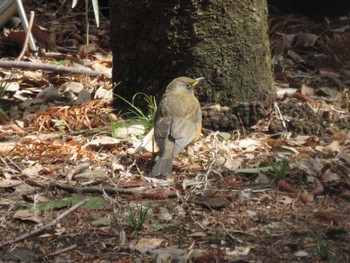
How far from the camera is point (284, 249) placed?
4.25 meters

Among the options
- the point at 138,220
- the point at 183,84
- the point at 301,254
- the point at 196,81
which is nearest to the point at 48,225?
the point at 138,220

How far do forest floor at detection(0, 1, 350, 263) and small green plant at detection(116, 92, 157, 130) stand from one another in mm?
34

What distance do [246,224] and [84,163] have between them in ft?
4.17

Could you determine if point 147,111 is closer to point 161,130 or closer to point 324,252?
point 161,130

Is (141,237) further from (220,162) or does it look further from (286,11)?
(286,11)

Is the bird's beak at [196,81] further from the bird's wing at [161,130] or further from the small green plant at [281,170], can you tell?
the small green plant at [281,170]

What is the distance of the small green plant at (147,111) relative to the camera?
5845mm

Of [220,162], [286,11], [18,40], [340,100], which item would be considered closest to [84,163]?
[220,162]

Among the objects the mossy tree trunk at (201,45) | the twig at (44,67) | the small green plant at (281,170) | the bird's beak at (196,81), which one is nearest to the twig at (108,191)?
the small green plant at (281,170)

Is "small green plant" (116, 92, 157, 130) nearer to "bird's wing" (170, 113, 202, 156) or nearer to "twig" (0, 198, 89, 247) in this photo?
"bird's wing" (170, 113, 202, 156)

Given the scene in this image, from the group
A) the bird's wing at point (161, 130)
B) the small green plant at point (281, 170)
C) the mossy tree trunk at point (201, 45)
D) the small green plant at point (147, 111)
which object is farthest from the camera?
the small green plant at point (147, 111)

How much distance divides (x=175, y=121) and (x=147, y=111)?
48cm

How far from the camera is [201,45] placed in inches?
226

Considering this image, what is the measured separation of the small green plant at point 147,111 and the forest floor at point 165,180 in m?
0.03
